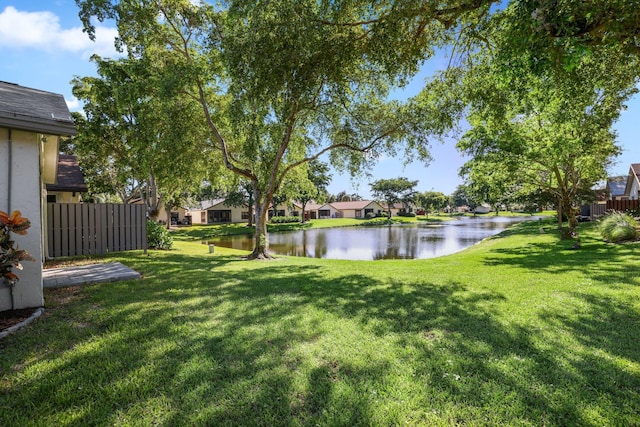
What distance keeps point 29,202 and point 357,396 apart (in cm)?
507

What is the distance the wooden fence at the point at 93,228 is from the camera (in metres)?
9.45

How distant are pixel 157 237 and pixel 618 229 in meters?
19.8

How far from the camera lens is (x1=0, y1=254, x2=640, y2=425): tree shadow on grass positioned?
7.55ft

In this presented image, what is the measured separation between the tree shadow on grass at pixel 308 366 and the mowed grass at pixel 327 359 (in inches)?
0.6

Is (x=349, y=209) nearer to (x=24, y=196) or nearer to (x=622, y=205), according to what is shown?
(x=622, y=205)

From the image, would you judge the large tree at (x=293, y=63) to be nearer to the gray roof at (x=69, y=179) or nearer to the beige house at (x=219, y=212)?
the gray roof at (x=69, y=179)

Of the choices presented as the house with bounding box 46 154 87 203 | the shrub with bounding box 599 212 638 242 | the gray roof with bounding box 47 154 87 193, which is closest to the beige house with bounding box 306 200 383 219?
the house with bounding box 46 154 87 203

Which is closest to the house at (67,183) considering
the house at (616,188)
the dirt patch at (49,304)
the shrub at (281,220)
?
the dirt patch at (49,304)

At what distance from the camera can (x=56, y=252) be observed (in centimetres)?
944

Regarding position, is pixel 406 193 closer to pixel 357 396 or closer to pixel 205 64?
pixel 205 64

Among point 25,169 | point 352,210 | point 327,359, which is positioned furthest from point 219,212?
point 327,359

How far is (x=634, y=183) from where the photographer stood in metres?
28.9

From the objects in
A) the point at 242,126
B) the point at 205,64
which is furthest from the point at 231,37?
the point at 205,64

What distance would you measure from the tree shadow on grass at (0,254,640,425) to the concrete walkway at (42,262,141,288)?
6.13 feet
